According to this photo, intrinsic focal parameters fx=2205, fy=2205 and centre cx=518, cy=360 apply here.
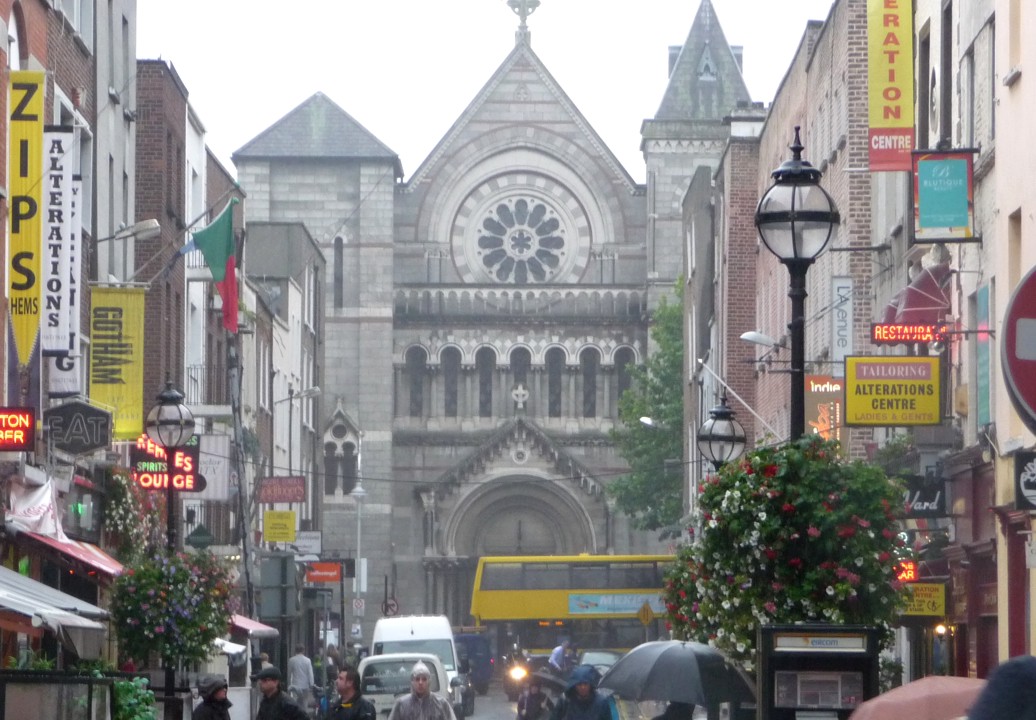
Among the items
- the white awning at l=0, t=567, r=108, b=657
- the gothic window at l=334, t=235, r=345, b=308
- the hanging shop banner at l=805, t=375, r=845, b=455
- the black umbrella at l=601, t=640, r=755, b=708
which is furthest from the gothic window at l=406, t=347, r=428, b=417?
the black umbrella at l=601, t=640, r=755, b=708

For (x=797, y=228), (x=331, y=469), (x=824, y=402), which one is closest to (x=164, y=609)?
(x=824, y=402)

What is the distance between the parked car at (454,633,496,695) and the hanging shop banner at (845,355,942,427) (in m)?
31.8

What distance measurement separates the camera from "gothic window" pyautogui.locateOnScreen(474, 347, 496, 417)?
74.8 m

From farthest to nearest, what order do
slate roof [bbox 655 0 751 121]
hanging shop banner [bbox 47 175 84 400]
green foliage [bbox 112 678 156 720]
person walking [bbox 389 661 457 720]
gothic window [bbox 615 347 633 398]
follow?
slate roof [bbox 655 0 751 121], gothic window [bbox 615 347 633 398], hanging shop banner [bbox 47 175 84 400], person walking [bbox 389 661 457 720], green foliage [bbox 112 678 156 720]

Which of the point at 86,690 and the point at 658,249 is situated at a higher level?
the point at 658,249

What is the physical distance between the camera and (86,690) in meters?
12.4

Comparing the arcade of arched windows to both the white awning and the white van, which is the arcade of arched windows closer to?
the white van

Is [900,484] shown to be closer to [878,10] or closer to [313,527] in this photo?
[878,10]

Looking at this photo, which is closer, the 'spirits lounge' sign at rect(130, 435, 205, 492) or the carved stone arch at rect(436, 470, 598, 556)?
the 'spirits lounge' sign at rect(130, 435, 205, 492)

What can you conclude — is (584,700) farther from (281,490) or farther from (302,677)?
(281,490)

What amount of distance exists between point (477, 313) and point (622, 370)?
17.3ft

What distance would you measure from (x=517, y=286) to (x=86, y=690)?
61957 mm

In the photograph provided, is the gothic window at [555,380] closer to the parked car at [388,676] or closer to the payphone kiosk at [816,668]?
the parked car at [388,676]

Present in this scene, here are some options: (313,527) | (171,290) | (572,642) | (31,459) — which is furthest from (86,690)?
(313,527)
